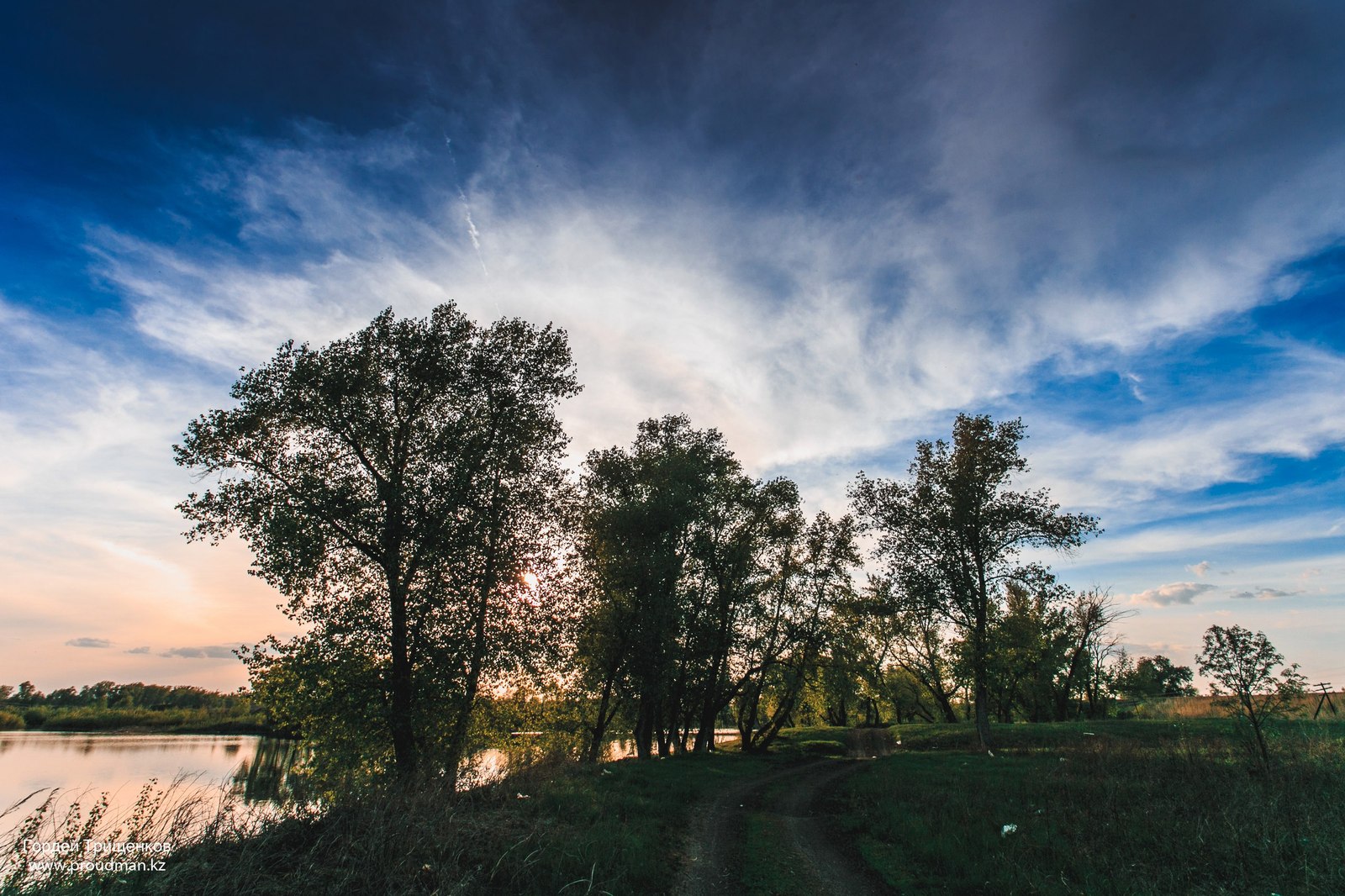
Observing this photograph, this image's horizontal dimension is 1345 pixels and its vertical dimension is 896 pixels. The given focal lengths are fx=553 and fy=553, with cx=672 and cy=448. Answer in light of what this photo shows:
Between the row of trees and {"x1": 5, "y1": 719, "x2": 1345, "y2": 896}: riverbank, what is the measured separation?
6.56m

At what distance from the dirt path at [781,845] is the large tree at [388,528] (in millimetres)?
9530

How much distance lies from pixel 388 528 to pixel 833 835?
16.9 m

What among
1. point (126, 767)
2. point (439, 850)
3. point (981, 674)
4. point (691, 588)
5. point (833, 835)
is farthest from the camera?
point (126, 767)

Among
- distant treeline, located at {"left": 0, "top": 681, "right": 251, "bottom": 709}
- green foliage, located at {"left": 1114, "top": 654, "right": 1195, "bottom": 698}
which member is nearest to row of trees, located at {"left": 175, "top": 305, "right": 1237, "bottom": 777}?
green foliage, located at {"left": 1114, "top": 654, "right": 1195, "bottom": 698}

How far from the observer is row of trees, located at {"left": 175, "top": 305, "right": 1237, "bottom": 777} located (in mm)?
19078

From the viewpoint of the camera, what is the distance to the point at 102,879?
718 centimetres

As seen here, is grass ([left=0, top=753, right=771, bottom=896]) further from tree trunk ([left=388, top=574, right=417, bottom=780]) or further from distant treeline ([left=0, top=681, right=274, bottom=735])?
distant treeline ([left=0, top=681, right=274, bottom=735])

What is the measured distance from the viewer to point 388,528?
19547 mm

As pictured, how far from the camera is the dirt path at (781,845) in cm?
1116

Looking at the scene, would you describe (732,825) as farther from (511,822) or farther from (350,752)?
(350,752)

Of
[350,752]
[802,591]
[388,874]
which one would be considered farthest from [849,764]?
[388,874]

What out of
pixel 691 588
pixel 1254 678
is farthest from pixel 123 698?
pixel 1254 678

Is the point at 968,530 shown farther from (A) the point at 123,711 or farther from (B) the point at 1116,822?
(A) the point at 123,711

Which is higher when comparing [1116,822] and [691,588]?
[691,588]
